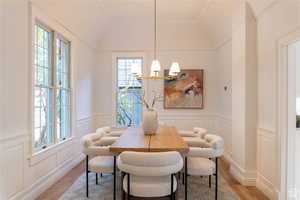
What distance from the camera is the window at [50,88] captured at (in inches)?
117

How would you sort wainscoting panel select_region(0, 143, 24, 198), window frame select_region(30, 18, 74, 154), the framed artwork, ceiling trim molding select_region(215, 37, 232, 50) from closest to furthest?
wainscoting panel select_region(0, 143, 24, 198) < window frame select_region(30, 18, 74, 154) < ceiling trim molding select_region(215, 37, 232, 50) < the framed artwork

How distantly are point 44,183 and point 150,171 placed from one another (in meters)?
1.98

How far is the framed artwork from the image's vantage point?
17.8ft

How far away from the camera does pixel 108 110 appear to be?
560 cm

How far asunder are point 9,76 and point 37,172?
1372mm

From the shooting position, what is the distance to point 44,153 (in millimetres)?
2955

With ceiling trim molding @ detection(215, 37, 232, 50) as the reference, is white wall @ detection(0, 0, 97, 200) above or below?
below

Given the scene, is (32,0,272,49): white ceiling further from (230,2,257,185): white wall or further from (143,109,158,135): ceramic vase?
(143,109,158,135): ceramic vase

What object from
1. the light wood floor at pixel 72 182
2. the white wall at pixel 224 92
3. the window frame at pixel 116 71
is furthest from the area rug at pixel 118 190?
the window frame at pixel 116 71

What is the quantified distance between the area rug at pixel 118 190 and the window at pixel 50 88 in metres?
0.81

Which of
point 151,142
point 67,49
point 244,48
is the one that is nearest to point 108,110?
point 67,49

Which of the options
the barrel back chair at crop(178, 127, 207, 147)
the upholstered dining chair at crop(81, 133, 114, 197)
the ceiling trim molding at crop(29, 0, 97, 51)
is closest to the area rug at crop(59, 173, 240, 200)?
the upholstered dining chair at crop(81, 133, 114, 197)

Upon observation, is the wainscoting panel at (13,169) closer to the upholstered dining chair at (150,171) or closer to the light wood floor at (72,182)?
the light wood floor at (72,182)

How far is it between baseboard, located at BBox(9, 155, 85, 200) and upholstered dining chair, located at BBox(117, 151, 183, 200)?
1.38 metres
